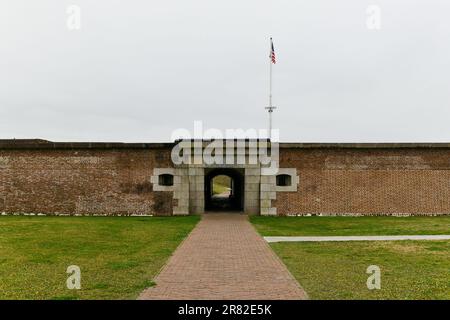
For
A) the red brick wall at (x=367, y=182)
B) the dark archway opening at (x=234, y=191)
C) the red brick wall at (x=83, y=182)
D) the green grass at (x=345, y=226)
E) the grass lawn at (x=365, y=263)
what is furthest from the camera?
the dark archway opening at (x=234, y=191)

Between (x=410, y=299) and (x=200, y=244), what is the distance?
6.40 meters

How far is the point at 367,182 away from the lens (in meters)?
20.7

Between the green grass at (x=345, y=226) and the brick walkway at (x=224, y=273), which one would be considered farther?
the green grass at (x=345, y=226)

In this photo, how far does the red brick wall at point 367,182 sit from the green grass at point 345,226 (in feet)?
3.82

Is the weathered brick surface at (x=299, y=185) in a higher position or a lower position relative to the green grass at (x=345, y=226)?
higher

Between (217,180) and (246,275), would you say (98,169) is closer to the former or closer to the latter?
(246,275)

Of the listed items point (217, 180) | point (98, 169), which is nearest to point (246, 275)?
point (98, 169)

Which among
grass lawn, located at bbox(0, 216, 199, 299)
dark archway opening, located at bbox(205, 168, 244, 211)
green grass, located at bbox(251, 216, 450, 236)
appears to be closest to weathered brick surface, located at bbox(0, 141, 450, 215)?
green grass, located at bbox(251, 216, 450, 236)

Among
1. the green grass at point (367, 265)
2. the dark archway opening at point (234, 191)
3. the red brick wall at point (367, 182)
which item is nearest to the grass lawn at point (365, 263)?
the green grass at point (367, 265)

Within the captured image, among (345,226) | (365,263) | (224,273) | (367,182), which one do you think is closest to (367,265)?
(365,263)

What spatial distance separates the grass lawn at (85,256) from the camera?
6898mm

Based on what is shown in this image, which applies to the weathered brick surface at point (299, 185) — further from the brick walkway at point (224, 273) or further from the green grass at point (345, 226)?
the brick walkway at point (224, 273)

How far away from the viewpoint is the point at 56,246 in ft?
36.9

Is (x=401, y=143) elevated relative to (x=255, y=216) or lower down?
elevated
